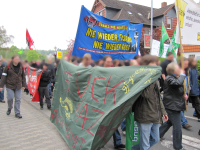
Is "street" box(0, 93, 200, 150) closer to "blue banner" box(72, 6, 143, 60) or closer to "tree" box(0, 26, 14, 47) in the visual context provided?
"blue banner" box(72, 6, 143, 60)

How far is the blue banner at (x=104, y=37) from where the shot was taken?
4180mm

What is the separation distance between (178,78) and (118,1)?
1066 inches

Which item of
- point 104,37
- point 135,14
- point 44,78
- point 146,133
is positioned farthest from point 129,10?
point 146,133

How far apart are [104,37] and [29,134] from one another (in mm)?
2889

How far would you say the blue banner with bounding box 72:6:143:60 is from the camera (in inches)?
165

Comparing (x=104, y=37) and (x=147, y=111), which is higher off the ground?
(x=104, y=37)

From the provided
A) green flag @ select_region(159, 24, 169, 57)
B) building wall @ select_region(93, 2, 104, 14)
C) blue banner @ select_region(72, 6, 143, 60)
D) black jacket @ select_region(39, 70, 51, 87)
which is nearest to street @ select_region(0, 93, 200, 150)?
black jacket @ select_region(39, 70, 51, 87)

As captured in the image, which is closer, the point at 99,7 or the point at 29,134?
the point at 29,134

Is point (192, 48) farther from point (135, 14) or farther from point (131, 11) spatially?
point (131, 11)

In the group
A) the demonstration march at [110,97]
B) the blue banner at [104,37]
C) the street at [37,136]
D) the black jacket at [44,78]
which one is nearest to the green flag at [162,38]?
the demonstration march at [110,97]

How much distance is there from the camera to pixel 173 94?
10.9ft

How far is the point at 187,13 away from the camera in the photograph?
4047 mm

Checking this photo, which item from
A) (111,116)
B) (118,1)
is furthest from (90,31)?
(118,1)

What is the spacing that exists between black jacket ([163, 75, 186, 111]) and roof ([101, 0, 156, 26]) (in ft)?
73.2
